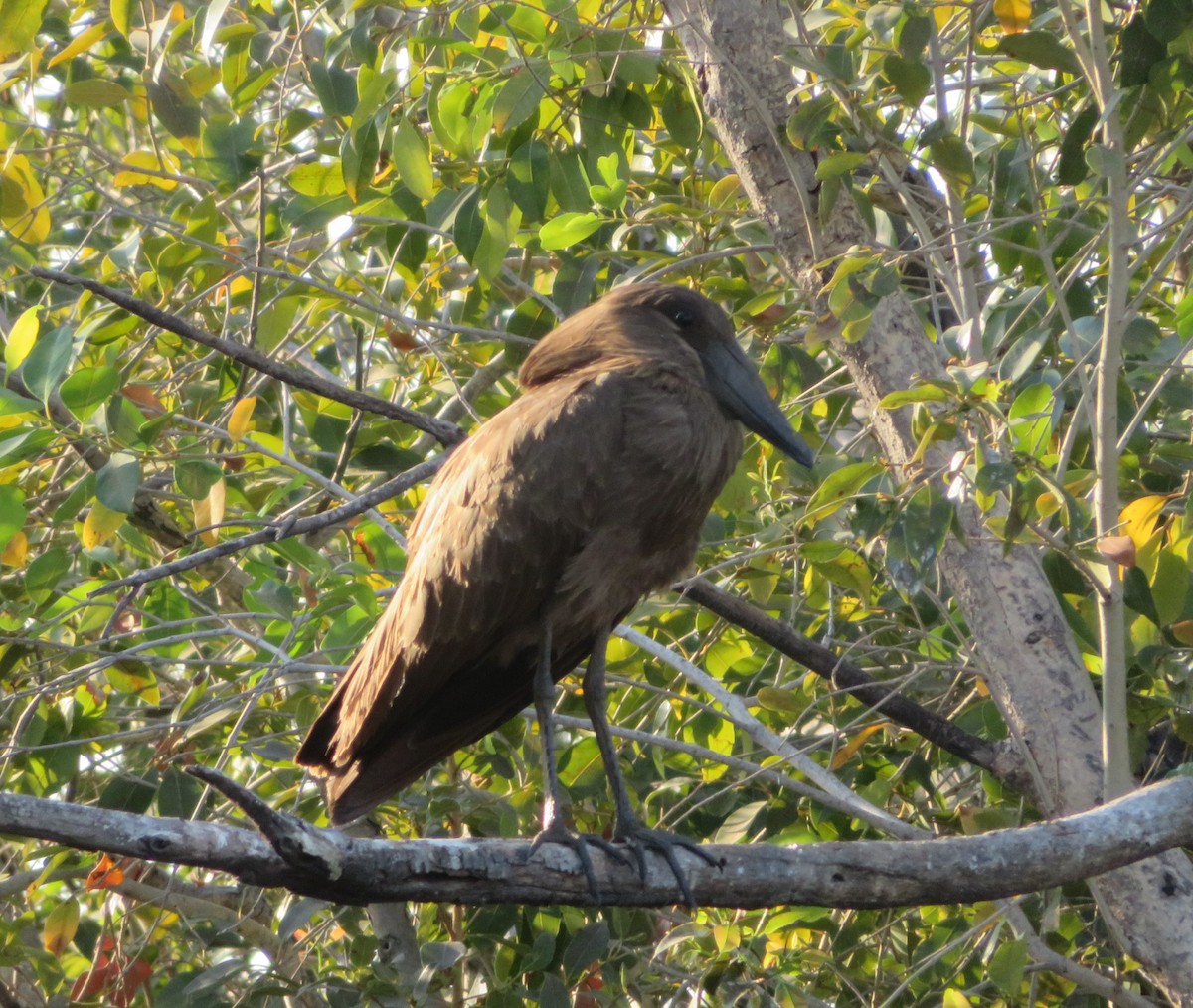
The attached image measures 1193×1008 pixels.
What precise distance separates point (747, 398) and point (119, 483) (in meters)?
1.44

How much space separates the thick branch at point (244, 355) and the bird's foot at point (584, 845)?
3.19 feet

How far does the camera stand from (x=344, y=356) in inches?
205

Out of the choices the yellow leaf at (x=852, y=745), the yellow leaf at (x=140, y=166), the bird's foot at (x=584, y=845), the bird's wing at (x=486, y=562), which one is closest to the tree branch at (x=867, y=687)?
the yellow leaf at (x=852, y=745)

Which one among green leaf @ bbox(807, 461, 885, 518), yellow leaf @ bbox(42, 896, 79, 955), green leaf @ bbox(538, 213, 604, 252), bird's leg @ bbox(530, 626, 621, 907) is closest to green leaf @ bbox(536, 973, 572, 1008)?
bird's leg @ bbox(530, 626, 621, 907)

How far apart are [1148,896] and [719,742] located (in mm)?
1291

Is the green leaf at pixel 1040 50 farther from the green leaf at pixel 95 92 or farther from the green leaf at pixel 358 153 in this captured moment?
the green leaf at pixel 95 92

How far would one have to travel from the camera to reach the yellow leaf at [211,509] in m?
3.31

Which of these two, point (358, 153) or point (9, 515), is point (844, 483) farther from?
point (9, 515)

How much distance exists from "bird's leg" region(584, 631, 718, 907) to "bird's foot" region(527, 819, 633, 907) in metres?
0.05

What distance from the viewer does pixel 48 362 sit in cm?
293

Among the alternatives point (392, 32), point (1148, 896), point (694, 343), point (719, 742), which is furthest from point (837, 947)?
point (392, 32)

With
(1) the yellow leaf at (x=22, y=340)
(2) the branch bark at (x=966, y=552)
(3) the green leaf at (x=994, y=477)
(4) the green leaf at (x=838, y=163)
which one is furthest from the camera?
(1) the yellow leaf at (x=22, y=340)

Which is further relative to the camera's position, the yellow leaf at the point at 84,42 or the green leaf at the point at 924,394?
the yellow leaf at the point at 84,42

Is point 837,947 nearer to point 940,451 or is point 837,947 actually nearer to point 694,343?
point 940,451
